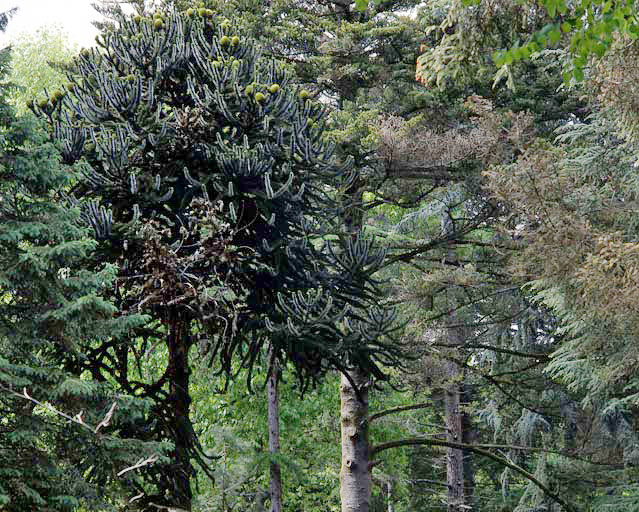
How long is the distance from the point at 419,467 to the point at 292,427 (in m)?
6.10

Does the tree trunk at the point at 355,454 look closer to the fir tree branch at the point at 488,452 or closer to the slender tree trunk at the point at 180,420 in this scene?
the fir tree branch at the point at 488,452

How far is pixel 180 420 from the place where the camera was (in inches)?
289

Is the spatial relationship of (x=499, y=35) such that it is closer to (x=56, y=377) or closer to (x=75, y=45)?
(x=56, y=377)

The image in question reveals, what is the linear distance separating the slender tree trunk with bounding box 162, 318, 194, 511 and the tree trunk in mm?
2436

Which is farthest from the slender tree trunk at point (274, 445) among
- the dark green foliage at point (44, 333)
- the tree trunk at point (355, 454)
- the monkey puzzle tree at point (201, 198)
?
the dark green foliage at point (44, 333)

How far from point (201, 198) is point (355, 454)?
4.21 metres

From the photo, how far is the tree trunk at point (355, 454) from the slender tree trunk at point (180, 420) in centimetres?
244

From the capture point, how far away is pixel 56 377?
5.28 metres

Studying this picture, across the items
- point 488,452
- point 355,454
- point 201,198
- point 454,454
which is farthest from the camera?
point 454,454

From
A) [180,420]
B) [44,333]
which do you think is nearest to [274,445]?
[180,420]

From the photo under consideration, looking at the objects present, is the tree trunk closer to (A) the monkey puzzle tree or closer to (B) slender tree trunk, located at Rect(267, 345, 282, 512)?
(A) the monkey puzzle tree

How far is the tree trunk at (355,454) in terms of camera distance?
372 inches

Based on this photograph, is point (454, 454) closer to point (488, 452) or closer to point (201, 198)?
point (488, 452)

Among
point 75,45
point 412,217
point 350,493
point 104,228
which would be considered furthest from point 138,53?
point 75,45
